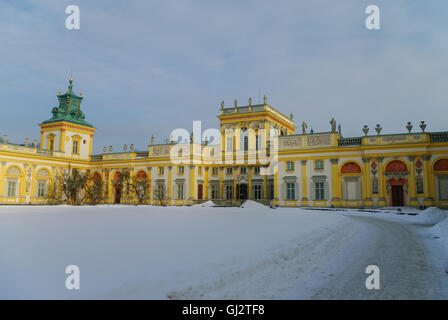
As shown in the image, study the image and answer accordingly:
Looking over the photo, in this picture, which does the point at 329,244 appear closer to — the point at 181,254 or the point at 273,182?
Answer: the point at 181,254

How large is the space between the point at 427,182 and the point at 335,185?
8.69 meters

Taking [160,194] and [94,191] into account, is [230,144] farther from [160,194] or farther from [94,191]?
[94,191]

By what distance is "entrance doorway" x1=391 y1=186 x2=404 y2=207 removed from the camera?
32.2m

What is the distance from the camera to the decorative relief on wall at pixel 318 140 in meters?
36.3

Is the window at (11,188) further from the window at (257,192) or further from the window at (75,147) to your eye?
the window at (257,192)

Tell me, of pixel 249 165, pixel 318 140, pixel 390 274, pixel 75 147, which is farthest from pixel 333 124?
pixel 75 147

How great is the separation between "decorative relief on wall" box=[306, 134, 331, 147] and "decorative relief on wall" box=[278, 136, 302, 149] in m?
1.08

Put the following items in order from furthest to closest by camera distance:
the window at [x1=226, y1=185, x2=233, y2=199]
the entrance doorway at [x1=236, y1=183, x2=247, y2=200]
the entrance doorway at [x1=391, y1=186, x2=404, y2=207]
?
the window at [x1=226, y1=185, x2=233, y2=199], the entrance doorway at [x1=236, y1=183, x2=247, y2=200], the entrance doorway at [x1=391, y1=186, x2=404, y2=207]

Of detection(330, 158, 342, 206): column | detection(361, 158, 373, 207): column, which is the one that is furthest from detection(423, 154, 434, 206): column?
detection(330, 158, 342, 206): column

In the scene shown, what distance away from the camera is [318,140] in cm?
3678

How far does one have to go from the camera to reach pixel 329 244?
10.6 m

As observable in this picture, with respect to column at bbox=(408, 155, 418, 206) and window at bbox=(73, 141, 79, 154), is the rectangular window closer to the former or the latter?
column at bbox=(408, 155, 418, 206)

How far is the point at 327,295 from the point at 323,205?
31.0m

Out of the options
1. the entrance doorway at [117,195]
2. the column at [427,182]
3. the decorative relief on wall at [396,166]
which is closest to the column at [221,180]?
the entrance doorway at [117,195]
